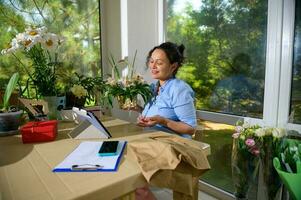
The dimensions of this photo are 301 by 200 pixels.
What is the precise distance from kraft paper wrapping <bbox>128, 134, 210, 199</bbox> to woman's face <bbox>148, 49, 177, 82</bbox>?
2.80 feet

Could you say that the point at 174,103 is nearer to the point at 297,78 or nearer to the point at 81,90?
the point at 81,90

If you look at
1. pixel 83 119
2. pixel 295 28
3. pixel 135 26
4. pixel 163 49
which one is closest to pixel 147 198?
pixel 83 119

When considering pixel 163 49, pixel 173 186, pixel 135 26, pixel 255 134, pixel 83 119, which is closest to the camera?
pixel 173 186

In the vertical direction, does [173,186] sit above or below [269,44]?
below

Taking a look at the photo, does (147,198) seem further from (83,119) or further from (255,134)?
(255,134)

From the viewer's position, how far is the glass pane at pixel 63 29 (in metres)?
1.83

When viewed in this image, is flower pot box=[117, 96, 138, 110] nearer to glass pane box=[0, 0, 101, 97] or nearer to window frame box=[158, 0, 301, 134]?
glass pane box=[0, 0, 101, 97]

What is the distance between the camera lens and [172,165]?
2.39ft

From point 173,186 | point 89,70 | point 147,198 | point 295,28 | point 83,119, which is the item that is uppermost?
point 295,28

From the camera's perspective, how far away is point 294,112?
137cm

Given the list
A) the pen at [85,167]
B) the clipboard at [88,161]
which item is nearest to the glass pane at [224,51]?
the clipboard at [88,161]

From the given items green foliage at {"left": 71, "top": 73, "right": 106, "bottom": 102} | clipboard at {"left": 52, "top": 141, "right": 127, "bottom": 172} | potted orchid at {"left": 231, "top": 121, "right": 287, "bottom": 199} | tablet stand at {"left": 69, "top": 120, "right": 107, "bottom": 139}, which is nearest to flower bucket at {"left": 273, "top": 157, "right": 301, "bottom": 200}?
potted orchid at {"left": 231, "top": 121, "right": 287, "bottom": 199}

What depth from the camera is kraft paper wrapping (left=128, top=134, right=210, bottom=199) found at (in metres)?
0.72

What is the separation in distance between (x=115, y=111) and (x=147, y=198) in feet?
3.25
